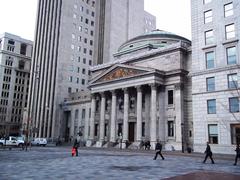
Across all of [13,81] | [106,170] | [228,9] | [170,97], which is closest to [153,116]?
[170,97]

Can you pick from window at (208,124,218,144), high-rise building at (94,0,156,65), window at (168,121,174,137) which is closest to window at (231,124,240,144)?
window at (208,124,218,144)

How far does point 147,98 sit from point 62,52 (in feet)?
125

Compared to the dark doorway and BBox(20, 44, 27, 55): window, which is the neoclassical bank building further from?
BBox(20, 44, 27, 55): window

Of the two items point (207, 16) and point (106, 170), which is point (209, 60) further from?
point (106, 170)

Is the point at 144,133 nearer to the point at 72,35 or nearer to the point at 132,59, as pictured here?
the point at 132,59

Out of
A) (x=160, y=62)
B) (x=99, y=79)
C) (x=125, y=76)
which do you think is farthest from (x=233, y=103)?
(x=99, y=79)

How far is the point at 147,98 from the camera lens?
56.7 m

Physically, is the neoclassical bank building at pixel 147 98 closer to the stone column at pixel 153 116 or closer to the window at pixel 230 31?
the stone column at pixel 153 116

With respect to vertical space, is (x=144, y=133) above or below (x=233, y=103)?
below

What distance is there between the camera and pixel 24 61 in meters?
116

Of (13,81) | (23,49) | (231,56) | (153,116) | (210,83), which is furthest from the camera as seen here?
(23,49)

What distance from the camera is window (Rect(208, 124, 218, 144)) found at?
40.4 metres

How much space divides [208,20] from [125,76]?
67.3 feet

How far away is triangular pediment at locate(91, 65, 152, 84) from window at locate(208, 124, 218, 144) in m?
16.8
